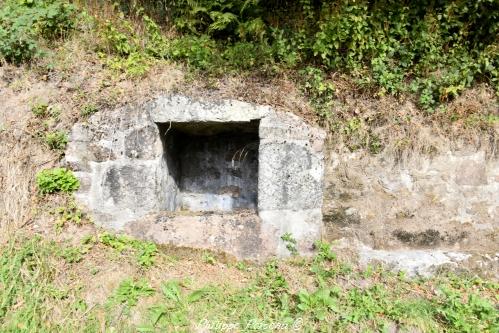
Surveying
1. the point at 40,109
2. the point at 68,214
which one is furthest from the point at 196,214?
the point at 40,109

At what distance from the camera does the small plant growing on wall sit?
151 inches

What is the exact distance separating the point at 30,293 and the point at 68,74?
2.22 m

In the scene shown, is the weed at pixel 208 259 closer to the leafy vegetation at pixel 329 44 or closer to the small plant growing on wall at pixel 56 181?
the small plant growing on wall at pixel 56 181

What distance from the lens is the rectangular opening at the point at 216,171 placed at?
5062 mm

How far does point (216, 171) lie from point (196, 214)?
4.20ft

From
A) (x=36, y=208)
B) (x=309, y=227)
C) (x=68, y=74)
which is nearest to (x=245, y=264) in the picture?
(x=309, y=227)

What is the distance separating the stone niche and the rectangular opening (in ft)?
3.33

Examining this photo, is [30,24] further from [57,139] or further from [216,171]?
[216,171]

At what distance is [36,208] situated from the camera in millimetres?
3830

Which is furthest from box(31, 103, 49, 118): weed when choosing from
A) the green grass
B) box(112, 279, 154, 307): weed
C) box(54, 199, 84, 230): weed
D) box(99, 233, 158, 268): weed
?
box(112, 279, 154, 307): weed

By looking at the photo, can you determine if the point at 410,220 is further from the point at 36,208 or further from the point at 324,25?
the point at 36,208

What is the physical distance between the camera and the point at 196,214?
4.03 m

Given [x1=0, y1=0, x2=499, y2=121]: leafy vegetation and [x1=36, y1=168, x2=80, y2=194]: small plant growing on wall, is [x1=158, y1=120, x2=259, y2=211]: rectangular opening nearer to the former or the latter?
[x1=0, y1=0, x2=499, y2=121]: leafy vegetation

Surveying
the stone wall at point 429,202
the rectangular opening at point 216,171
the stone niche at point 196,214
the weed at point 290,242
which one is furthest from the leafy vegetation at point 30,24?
the stone wall at point 429,202
